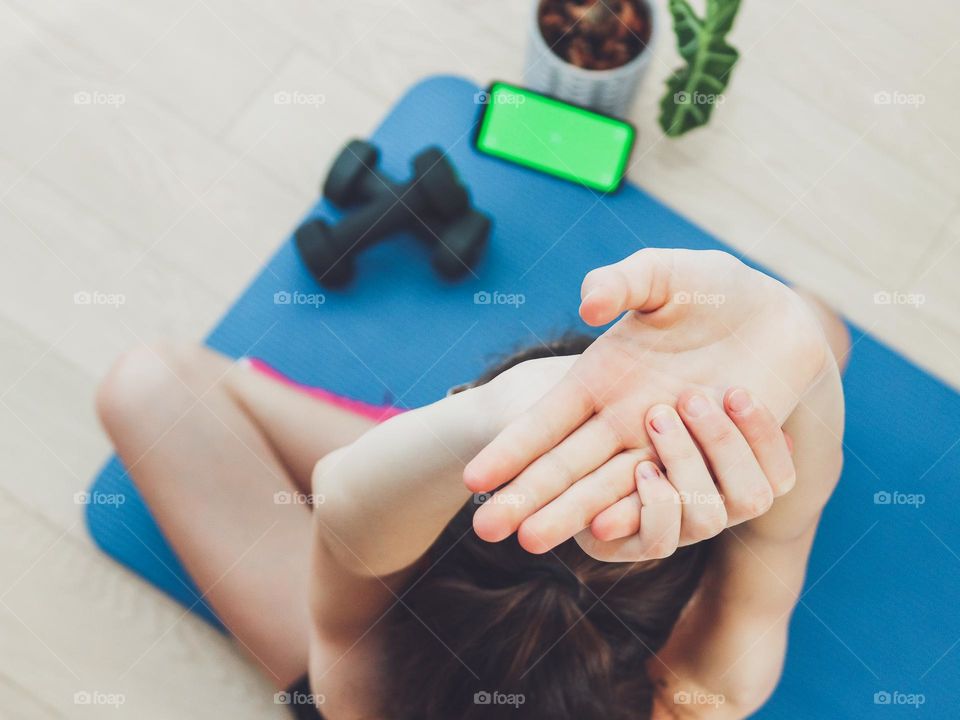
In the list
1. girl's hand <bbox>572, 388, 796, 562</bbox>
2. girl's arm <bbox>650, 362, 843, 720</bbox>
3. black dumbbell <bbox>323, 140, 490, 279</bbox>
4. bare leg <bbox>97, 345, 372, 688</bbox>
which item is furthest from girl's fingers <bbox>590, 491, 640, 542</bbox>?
black dumbbell <bbox>323, 140, 490, 279</bbox>

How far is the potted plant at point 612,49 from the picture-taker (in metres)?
1.20

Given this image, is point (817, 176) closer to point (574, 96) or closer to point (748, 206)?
point (748, 206)

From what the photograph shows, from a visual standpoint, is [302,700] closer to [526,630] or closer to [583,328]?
[526,630]

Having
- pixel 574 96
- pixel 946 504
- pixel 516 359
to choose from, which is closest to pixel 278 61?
pixel 574 96

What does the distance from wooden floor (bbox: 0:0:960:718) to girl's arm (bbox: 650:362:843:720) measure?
62cm

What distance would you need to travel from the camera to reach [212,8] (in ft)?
5.07

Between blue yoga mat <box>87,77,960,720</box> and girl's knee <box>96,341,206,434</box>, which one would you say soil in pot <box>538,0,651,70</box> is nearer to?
blue yoga mat <box>87,77,960,720</box>

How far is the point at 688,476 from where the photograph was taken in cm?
64

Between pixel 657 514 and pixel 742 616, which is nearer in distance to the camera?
pixel 657 514

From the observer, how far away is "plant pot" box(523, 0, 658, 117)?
1.22m

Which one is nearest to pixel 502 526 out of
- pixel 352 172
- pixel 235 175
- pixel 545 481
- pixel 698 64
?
pixel 545 481

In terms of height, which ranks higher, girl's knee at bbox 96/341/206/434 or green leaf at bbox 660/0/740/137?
girl's knee at bbox 96/341/206/434

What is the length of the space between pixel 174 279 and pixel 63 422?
0.31m

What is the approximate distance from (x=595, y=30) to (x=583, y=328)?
467 mm
